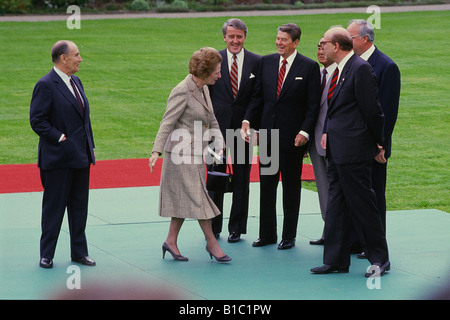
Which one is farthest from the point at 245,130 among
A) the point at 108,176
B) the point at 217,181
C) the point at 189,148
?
the point at 108,176

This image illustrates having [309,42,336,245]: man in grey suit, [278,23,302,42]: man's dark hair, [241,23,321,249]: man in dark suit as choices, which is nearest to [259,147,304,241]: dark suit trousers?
[241,23,321,249]: man in dark suit

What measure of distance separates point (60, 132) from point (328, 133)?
2.26 meters

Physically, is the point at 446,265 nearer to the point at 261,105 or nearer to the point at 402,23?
the point at 261,105

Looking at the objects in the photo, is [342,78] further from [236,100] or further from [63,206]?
[63,206]

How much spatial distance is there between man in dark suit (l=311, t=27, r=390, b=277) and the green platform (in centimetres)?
22

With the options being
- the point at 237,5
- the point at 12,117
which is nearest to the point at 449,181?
the point at 12,117

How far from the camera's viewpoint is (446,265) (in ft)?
24.2

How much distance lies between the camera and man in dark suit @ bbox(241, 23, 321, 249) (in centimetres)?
794

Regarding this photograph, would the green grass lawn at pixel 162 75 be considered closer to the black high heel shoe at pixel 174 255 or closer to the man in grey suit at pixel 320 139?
the man in grey suit at pixel 320 139

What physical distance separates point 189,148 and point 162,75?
15176mm

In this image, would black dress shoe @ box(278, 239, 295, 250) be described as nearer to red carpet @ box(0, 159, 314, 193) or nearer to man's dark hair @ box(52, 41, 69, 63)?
man's dark hair @ box(52, 41, 69, 63)

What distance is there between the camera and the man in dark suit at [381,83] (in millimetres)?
7418

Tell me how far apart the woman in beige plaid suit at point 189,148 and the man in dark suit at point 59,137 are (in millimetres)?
709

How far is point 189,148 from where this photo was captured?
7457 millimetres
